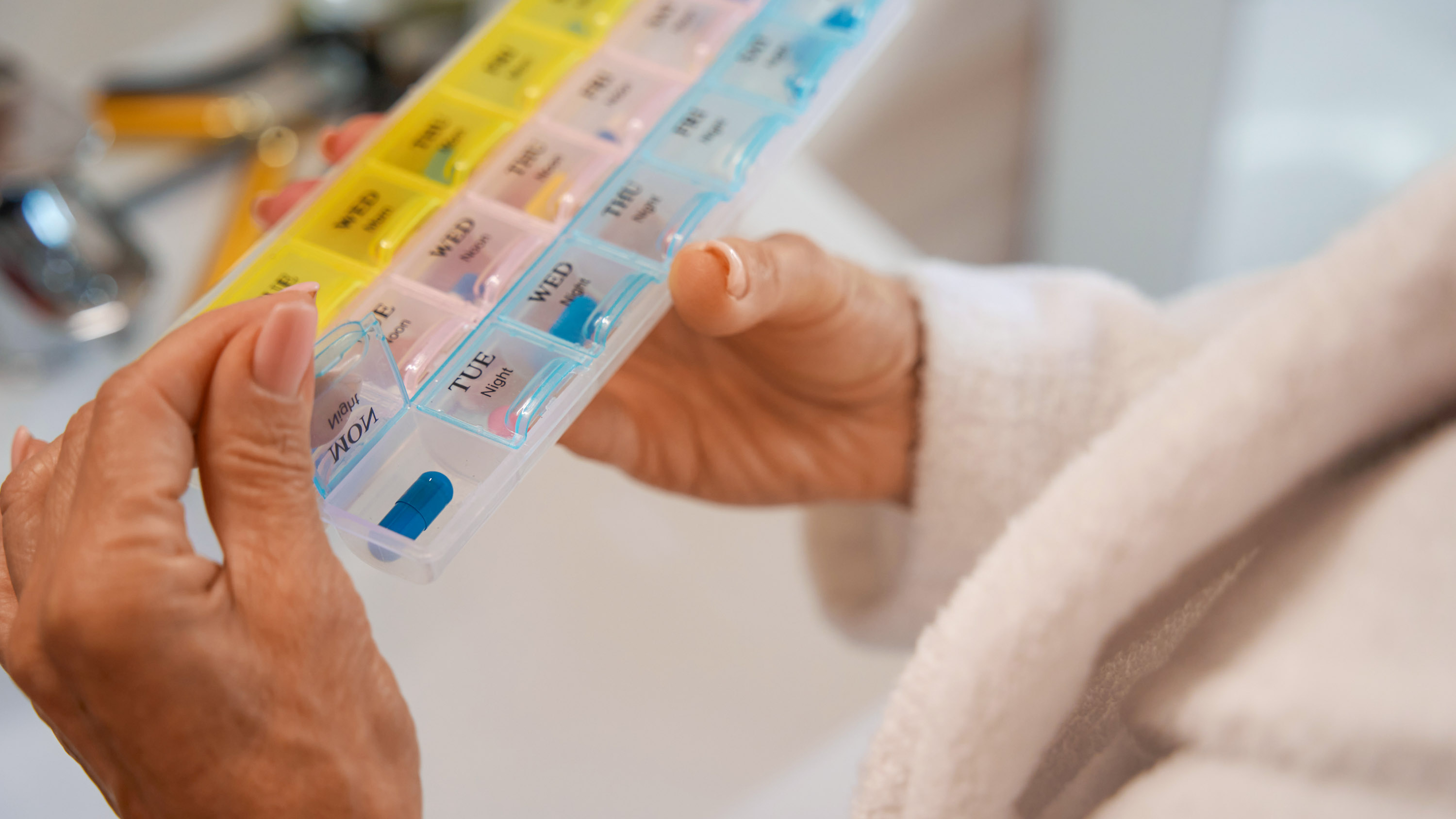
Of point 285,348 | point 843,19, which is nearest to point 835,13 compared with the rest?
point 843,19

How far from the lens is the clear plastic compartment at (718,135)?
0.94 ft

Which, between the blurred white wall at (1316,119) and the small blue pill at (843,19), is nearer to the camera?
the small blue pill at (843,19)

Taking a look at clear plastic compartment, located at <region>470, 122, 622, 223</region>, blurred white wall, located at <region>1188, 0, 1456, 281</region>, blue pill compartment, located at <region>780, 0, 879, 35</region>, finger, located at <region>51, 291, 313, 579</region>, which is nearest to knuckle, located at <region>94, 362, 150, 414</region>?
finger, located at <region>51, 291, 313, 579</region>

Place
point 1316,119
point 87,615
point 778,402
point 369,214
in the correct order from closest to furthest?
point 87,615
point 369,214
point 778,402
point 1316,119

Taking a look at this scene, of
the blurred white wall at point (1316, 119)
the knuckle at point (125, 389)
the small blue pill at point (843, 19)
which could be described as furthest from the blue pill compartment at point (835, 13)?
the blurred white wall at point (1316, 119)

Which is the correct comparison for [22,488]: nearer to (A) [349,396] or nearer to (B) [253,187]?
(A) [349,396]

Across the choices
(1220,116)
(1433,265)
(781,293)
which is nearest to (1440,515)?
(1433,265)

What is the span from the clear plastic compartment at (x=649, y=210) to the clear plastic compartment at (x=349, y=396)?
70 mm

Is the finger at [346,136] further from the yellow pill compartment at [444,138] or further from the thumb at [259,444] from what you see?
the thumb at [259,444]

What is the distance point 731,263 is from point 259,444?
12cm

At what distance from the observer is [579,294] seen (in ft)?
0.86

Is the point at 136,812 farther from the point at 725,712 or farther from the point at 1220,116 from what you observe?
the point at 1220,116

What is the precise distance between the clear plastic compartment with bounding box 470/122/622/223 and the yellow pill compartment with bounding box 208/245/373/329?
0.04 meters

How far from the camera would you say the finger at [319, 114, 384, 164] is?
31 cm
